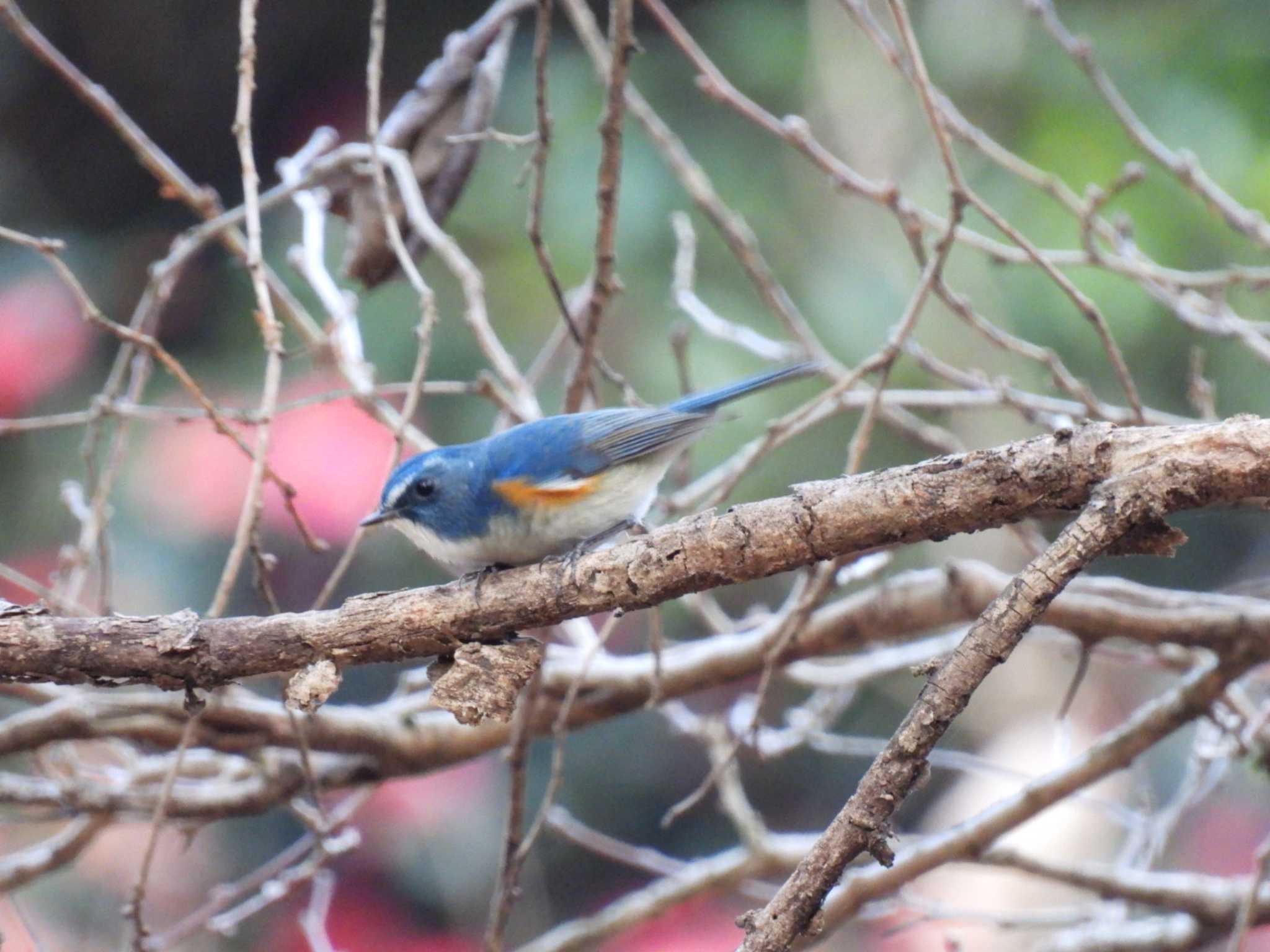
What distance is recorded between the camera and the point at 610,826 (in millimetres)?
6945

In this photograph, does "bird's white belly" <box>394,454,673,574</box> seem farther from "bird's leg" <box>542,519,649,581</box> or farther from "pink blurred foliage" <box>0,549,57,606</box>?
"pink blurred foliage" <box>0,549,57,606</box>

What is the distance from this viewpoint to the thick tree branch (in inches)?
68.9

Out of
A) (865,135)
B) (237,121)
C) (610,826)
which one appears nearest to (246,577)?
(610,826)

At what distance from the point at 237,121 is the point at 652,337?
396 cm

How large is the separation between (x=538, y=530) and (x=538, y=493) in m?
→ 0.10

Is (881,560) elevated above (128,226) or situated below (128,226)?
below

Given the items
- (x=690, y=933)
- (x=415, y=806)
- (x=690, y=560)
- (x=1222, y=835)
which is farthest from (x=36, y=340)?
(x=1222, y=835)

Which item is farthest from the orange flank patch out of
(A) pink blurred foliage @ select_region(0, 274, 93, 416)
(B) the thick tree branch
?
(A) pink blurred foliage @ select_region(0, 274, 93, 416)

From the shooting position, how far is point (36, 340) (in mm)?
6664

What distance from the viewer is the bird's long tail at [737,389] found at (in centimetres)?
312

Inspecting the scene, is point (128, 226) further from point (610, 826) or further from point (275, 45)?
point (610, 826)

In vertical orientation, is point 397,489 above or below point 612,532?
above

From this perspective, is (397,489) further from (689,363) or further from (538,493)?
(689,363)

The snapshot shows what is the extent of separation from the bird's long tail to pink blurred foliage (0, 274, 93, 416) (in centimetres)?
444
